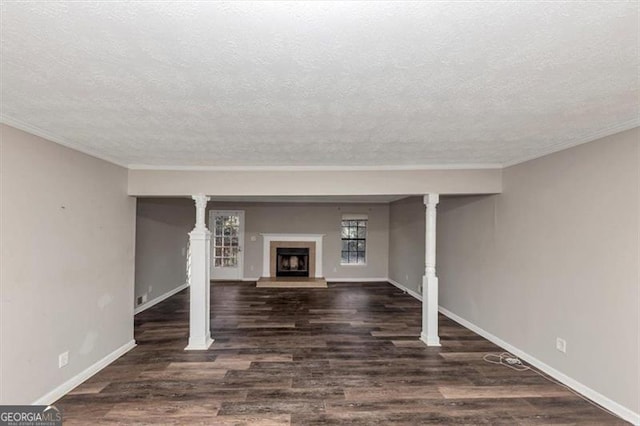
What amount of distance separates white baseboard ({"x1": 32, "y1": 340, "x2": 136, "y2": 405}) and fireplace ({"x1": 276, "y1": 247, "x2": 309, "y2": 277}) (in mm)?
4513

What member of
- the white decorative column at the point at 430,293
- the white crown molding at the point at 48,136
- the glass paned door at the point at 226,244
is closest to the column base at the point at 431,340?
the white decorative column at the point at 430,293

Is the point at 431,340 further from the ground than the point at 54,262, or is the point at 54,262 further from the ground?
the point at 54,262

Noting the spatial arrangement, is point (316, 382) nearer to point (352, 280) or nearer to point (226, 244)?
point (352, 280)

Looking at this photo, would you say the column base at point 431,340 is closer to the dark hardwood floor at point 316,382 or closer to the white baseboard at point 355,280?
the dark hardwood floor at point 316,382

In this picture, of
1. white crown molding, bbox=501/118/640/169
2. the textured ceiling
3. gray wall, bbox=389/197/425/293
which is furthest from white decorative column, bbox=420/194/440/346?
gray wall, bbox=389/197/425/293

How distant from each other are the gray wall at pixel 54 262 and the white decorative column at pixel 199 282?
82 cm

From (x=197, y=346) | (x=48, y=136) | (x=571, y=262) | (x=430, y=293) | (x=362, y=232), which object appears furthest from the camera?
(x=362, y=232)

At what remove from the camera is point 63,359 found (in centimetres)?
274

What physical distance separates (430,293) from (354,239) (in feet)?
14.1

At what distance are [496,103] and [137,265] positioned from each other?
5747 mm

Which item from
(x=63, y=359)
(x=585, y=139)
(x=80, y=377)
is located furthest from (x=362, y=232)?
(x=63, y=359)

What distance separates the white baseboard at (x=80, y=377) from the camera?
2568 millimetres

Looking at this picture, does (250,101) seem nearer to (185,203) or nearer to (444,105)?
(444,105)

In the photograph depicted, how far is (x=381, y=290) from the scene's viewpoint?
6.97m
